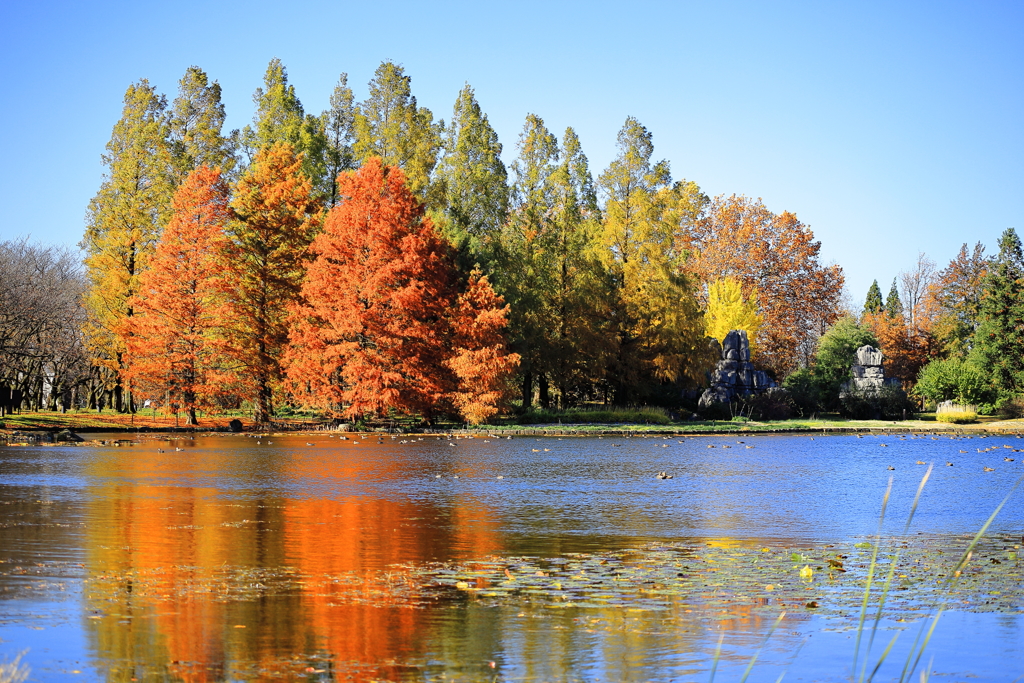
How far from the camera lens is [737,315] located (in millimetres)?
64562

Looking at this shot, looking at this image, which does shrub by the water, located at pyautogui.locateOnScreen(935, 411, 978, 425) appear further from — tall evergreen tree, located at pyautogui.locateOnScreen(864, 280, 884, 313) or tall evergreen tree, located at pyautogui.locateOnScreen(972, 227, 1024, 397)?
tall evergreen tree, located at pyautogui.locateOnScreen(864, 280, 884, 313)

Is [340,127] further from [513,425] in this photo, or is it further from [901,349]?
[901,349]

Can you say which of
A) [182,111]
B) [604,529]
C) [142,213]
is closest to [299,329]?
[142,213]

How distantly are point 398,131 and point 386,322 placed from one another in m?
14.0

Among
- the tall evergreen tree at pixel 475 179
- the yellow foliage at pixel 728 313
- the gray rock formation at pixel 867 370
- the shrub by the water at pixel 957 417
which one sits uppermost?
the tall evergreen tree at pixel 475 179

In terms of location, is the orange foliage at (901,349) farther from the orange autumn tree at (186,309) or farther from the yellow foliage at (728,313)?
the orange autumn tree at (186,309)

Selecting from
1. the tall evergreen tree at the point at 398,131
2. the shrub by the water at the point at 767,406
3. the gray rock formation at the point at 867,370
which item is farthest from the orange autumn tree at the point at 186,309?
the gray rock formation at the point at 867,370

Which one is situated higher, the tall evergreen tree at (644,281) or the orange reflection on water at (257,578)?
the tall evergreen tree at (644,281)

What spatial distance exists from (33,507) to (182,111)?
130ft

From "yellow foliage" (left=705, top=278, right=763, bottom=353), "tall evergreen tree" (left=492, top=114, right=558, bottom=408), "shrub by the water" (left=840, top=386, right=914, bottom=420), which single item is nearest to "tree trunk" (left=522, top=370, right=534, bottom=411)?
"tall evergreen tree" (left=492, top=114, right=558, bottom=408)

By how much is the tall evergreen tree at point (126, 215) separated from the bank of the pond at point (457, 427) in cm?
Answer: 514

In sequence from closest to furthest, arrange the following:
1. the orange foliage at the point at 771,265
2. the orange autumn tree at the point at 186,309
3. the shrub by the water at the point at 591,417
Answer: the orange autumn tree at the point at 186,309, the shrub by the water at the point at 591,417, the orange foliage at the point at 771,265

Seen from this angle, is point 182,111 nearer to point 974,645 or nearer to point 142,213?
point 142,213

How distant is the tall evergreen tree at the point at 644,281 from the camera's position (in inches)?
2084
